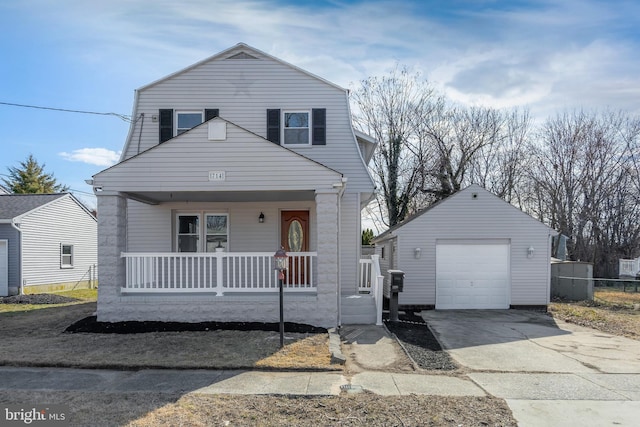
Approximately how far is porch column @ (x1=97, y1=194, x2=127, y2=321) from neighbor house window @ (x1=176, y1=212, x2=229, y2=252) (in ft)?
8.87

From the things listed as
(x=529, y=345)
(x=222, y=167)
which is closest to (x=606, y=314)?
(x=529, y=345)

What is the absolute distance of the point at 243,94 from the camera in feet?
38.2

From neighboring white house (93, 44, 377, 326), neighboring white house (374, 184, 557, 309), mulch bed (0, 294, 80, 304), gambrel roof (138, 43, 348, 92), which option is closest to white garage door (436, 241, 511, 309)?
neighboring white house (374, 184, 557, 309)

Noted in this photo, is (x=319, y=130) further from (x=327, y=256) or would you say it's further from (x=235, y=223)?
(x=327, y=256)

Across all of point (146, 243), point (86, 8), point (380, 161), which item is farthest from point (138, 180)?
point (380, 161)

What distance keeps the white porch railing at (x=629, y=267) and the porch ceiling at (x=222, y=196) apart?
68.0 feet

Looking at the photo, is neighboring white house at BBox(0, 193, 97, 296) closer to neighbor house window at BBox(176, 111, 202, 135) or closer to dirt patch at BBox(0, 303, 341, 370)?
dirt patch at BBox(0, 303, 341, 370)

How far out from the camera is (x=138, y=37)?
34.0 feet

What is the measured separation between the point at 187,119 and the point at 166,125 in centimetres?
56

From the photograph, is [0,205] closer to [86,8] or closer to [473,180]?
[86,8]

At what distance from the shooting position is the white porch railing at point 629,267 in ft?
75.5

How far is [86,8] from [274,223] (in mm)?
6511

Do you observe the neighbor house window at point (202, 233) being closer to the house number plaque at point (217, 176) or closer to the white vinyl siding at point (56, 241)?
the house number plaque at point (217, 176)

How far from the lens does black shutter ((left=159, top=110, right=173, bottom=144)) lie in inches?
454
